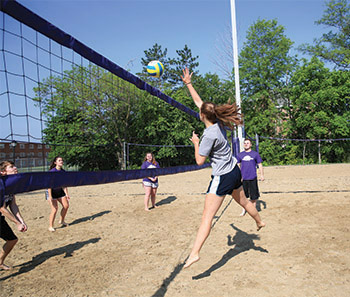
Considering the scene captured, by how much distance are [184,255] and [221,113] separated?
1.97 metres

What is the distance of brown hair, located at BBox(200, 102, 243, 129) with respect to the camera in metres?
2.73

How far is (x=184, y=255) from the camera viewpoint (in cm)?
371

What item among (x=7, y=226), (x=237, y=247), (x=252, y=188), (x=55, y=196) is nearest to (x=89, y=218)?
(x=55, y=196)

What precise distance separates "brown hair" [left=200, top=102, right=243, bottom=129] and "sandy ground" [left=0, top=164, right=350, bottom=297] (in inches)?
62.1

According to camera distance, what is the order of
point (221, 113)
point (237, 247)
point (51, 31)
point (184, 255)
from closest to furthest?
point (51, 31) → point (221, 113) → point (184, 255) → point (237, 247)

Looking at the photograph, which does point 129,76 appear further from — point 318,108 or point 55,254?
point 318,108

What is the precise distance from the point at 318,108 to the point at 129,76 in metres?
21.7

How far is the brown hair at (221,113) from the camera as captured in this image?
273 centimetres

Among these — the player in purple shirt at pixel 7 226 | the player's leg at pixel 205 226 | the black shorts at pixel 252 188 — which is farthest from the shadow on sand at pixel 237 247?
the player in purple shirt at pixel 7 226

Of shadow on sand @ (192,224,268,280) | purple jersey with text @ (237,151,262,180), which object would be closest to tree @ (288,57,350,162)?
purple jersey with text @ (237,151,262,180)

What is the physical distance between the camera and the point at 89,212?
688 cm

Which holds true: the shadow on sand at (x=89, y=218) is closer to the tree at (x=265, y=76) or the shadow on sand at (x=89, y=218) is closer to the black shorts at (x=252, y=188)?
the black shorts at (x=252, y=188)

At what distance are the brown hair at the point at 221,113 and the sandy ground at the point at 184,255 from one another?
1.58 meters

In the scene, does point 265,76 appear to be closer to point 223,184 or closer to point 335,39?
point 335,39
